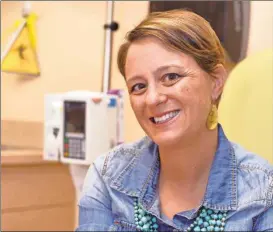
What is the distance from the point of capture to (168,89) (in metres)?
0.72

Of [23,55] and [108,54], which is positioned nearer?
[108,54]

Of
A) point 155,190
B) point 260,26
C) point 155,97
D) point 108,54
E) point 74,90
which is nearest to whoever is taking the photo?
point 155,97

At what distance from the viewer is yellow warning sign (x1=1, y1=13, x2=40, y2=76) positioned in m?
1.92

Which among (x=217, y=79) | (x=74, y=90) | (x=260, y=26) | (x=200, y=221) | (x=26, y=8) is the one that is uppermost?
(x=26, y=8)

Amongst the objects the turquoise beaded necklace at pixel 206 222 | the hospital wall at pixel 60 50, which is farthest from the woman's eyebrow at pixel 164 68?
the hospital wall at pixel 60 50

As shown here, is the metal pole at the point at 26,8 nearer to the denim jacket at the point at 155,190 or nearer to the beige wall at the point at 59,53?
the beige wall at the point at 59,53

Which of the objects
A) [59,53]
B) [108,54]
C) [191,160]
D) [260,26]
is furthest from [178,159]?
[59,53]

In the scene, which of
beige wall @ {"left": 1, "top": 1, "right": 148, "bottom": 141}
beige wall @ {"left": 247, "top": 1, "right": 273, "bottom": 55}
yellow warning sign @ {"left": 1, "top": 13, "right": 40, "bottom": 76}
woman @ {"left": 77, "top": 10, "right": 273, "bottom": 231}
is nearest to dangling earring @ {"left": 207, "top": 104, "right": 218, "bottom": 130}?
woman @ {"left": 77, "top": 10, "right": 273, "bottom": 231}

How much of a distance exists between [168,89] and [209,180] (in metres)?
0.20

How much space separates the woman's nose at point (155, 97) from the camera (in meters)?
0.71

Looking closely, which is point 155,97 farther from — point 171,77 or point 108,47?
point 108,47

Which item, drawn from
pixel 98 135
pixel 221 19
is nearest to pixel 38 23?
pixel 98 135

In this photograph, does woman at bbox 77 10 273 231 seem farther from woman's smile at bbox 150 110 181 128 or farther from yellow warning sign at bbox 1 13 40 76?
yellow warning sign at bbox 1 13 40 76

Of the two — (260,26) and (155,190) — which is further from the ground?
(260,26)
